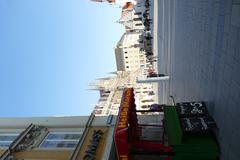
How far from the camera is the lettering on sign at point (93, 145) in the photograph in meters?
14.9

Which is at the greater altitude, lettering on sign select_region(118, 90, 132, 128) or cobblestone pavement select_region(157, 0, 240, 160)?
cobblestone pavement select_region(157, 0, 240, 160)

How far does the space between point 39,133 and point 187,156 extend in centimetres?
831

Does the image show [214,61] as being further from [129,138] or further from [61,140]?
[61,140]

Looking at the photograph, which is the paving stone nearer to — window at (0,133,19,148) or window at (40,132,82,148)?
window at (40,132,82,148)

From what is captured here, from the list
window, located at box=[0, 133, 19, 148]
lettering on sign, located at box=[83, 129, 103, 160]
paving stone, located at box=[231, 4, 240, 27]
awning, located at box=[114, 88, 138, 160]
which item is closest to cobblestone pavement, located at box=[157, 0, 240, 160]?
paving stone, located at box=[231, 4, 240, 27]

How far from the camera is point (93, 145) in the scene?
15.6m

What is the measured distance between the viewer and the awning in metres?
13.7

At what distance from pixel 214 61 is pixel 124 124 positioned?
4650 millimetres

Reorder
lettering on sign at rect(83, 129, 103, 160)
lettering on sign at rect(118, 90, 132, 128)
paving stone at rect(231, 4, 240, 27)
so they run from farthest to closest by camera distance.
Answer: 1. lettering on sign at rect(83, 129, 103, 160)
2. lettering on sign at rect(118, 90, 132, 128)
3. paving stone at rect(231, 4, 240, 27)

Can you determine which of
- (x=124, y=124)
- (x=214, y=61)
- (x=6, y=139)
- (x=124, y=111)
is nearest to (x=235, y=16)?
(x=214, y=61)

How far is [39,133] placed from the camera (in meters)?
18.2

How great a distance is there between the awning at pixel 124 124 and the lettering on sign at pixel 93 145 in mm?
1667

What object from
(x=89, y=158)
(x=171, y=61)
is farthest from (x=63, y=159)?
(x=171, y=61)

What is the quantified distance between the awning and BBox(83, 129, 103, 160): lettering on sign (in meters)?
1.67
